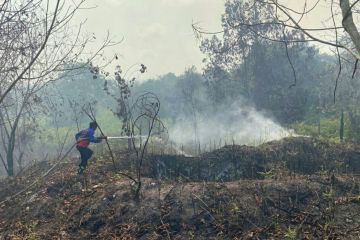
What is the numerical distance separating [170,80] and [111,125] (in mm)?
16402

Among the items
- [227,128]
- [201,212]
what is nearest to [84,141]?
[201,212]

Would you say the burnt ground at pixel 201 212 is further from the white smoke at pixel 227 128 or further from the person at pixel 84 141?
the white smoke at pixel 227 128

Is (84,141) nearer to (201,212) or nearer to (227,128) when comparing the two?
(201,212)

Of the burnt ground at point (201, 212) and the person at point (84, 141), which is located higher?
the person at point (84, 141)

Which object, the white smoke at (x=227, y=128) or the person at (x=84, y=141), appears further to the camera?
the white smoke at (x=227, y=128)

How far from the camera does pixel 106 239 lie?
6.49 meters

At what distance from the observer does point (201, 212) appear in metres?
6.59

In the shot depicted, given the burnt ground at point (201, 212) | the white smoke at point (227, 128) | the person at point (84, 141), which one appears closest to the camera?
the burnt ground at point (201, 212)

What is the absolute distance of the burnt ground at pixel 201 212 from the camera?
5.97 meters

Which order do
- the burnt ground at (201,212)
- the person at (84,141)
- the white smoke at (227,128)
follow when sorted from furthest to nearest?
the white smoke at (227,128), the person at (84,141), the burnt ground at (201,212)

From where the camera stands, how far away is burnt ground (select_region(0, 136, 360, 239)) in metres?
5.97

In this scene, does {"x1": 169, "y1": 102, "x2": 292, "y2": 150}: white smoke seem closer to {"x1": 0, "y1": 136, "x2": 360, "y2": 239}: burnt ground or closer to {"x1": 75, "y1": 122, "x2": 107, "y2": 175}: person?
{"x1": 75, "y1": 122, "x2": 107, "y2": 175}: person

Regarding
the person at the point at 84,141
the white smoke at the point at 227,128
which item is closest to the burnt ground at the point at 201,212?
the person at the point at 84,141

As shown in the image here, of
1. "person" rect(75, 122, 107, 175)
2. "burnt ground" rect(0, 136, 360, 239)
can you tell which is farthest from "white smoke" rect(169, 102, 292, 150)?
"burnt ground" rect(0, 136, 360, 239)
